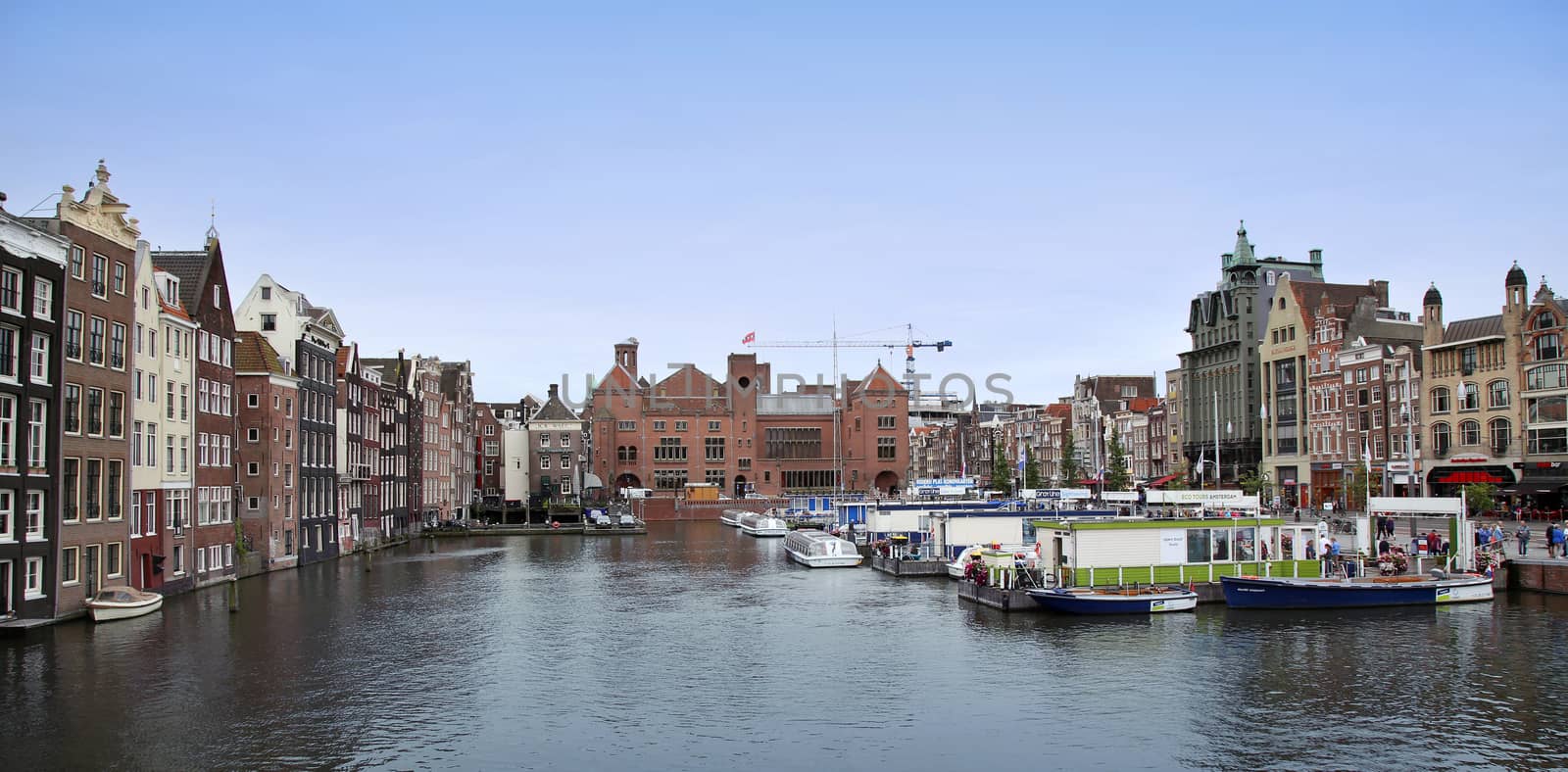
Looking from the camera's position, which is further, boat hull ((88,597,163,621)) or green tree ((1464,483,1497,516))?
green tree ((1464,483,1497,516))

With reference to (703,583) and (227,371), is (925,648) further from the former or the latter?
(227,371)

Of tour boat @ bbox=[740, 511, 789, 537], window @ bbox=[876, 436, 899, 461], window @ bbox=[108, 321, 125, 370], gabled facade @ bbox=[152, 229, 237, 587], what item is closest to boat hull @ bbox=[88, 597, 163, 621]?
gabled facade @ bbox=[152, 229, 237, 587]

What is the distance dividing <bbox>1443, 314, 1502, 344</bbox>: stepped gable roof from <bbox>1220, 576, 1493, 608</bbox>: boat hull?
126 ft

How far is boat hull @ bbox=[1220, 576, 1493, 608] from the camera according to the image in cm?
5009

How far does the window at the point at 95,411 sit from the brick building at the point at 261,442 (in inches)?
727

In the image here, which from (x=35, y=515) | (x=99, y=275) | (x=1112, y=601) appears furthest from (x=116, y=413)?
(x=1112, y=601)

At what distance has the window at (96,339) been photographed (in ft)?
153

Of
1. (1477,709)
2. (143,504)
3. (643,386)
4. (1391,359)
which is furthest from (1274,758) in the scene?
(643,386)

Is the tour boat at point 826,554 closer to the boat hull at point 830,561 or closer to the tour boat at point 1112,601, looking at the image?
the boat hull at point 830,561

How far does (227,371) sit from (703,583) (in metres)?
28.1

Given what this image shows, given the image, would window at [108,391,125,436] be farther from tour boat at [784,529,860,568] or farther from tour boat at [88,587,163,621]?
tour boat at [784,529,860,568]

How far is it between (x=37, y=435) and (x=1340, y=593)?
170ft

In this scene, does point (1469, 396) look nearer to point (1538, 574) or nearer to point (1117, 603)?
point (1538, 574)

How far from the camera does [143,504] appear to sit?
5194cm
